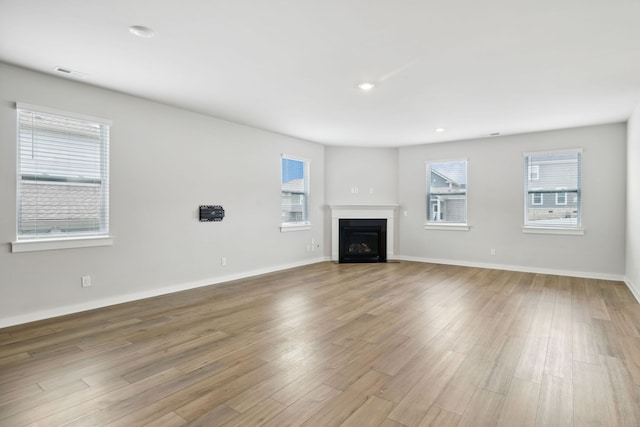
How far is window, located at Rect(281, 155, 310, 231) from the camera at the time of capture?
21.7 feet

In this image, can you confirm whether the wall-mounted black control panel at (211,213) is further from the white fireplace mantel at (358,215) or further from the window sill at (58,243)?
the white fireplace mantel at (358,215)

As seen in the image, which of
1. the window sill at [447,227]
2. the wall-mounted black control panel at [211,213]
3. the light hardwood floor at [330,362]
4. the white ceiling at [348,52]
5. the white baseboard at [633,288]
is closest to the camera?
the light hardwood floor at [330,362]

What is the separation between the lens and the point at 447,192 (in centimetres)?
721

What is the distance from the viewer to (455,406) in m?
2.05

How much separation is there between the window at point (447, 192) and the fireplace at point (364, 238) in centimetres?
110

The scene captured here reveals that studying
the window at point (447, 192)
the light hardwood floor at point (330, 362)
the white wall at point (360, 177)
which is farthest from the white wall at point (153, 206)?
the window at point (447, 192)

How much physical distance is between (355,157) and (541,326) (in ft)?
16.7

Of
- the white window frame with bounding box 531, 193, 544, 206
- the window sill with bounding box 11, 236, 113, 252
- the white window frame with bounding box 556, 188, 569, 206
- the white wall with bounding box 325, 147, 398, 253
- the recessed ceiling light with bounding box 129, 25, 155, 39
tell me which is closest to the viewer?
the recessed ceiling light with bounding box 129, 25, 155, 39

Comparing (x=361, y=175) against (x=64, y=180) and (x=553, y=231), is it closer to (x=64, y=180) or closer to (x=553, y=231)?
(x=553, y=231)

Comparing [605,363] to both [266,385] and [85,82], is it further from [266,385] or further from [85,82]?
[85,82]

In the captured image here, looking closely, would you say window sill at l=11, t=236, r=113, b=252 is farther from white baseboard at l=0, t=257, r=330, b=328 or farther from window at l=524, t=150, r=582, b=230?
window at l=524, t=150, r=582, b=230

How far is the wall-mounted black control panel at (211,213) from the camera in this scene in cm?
506

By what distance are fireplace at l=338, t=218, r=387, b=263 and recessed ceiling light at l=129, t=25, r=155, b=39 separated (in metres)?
5.34

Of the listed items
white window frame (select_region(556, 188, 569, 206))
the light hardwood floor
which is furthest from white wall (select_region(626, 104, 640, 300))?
white window frame (select_region(556, 188, 569, 206))
